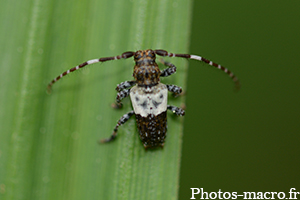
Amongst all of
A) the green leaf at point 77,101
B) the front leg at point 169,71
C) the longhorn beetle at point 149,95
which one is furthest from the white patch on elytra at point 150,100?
the green leaf at point 77,101

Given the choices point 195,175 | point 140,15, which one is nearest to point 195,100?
point 195,175

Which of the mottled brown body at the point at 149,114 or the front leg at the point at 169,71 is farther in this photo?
the front leg at the point at 169,71

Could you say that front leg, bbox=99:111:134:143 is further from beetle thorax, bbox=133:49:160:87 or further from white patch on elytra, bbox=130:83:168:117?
beetle thorax, bbox=133:49:160:87

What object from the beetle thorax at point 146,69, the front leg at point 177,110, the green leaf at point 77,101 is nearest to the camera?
the green leaf at point 77,101

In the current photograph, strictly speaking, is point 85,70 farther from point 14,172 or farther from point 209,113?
point 209,113

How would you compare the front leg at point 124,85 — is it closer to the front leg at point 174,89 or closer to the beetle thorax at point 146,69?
the beetle thorax at point 146,69

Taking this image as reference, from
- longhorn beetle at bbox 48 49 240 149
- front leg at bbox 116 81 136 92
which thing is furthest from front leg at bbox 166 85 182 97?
front leg at bbox 116 81 136 92

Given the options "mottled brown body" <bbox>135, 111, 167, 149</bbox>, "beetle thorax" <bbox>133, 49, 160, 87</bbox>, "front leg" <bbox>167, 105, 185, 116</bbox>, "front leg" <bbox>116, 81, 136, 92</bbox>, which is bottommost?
"mottled brown body" <bbox>135, 111, 167, 149</bbox>
